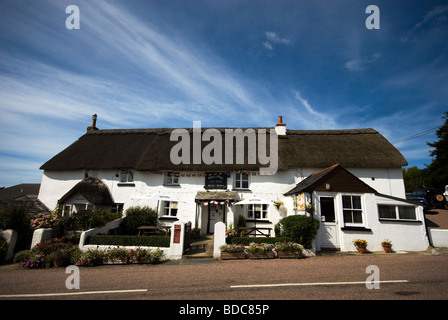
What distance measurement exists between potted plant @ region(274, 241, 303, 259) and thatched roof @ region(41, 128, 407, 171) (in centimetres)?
600

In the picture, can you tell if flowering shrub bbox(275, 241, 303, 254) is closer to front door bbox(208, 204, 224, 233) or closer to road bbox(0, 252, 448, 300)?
road bbox(0, 252, 448, 300)

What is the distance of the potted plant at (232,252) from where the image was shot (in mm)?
9477

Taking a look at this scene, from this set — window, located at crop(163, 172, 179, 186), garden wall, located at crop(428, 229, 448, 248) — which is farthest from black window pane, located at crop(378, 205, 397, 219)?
window, located at crop(163, 172, 179, 186)

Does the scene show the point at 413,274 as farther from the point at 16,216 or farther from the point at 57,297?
the point at 16,216

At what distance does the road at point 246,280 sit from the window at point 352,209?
86.1 inches

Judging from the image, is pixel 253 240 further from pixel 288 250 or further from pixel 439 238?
pixel 439 238

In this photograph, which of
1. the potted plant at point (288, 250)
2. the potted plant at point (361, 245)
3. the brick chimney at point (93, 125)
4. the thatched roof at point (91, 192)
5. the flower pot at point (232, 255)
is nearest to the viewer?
the flower pot at point (232, 255)

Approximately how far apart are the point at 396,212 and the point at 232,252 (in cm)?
926

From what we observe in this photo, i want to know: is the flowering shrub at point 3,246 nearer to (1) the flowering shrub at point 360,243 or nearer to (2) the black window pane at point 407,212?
(1) the flowering shrub at point 360,243

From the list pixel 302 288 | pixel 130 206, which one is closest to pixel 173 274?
pixel 302 288

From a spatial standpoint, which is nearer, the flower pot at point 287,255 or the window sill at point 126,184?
the flower pot at point 287,255

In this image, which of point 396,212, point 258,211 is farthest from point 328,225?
point 258,211

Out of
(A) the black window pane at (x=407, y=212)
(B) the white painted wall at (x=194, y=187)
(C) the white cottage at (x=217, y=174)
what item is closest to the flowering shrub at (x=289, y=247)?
(C) the white cottage at (x=217, y=174)

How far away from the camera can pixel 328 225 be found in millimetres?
10875
